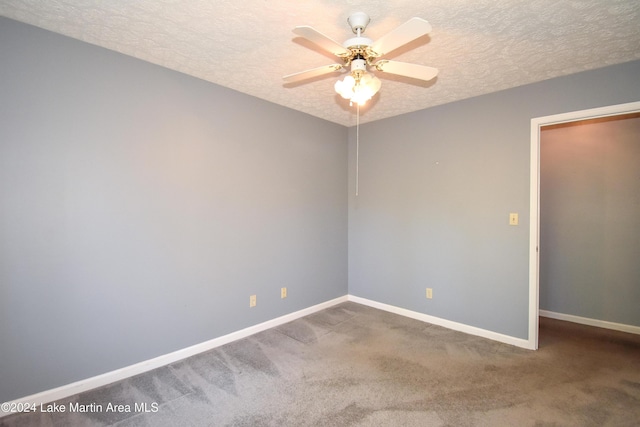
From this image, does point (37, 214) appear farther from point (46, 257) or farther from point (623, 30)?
point (623, 30)

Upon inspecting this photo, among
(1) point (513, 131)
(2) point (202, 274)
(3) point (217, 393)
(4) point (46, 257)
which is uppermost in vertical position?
(1) point (513, 131)

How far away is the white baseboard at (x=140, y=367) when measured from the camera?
2.02 metres

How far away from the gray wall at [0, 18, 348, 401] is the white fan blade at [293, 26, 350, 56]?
1.59 metres

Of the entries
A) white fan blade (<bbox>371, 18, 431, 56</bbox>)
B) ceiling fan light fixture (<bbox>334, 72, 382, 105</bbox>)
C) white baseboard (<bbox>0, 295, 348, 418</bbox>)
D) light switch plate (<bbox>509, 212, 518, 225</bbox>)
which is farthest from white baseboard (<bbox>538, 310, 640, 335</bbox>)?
white fan blade (<bbox>371, 18, 431, 56</bbox>)

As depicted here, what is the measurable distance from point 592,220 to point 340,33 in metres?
3.57

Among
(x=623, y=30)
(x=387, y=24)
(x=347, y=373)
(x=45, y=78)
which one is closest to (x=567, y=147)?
(x=623, y=30)

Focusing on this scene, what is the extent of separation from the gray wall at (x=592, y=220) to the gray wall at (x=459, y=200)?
1188 millimetres

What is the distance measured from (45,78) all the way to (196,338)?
229 cm

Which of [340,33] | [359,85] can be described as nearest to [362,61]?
[359,85]

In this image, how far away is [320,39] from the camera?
1.53m

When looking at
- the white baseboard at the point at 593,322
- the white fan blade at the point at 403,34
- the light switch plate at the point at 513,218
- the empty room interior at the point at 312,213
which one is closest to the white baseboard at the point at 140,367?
the empty room interior at the point at 312,213

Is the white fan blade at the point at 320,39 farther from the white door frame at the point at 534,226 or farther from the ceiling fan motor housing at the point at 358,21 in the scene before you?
the white door frame at the point at 534,226

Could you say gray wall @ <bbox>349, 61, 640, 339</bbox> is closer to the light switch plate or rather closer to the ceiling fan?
the light switch plate

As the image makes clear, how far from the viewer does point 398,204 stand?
378 centimetres
